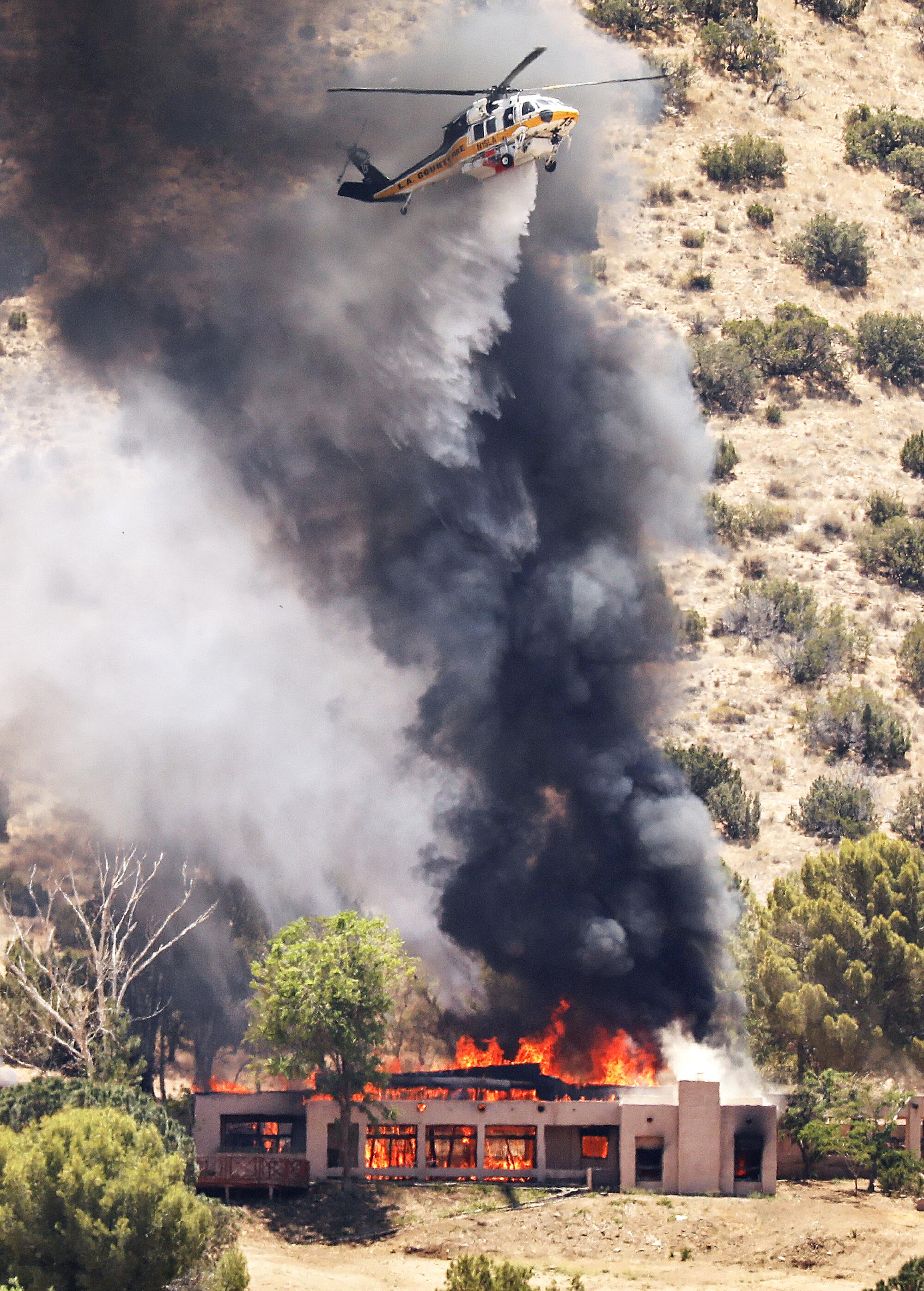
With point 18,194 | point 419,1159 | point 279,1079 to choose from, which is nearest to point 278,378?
point 18,194

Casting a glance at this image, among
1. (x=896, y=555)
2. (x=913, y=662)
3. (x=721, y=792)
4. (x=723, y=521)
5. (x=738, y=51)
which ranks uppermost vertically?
(x=738, y=51)

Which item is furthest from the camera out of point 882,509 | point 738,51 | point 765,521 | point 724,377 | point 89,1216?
point 738,51

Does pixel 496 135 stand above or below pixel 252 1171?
above

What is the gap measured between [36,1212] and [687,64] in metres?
112

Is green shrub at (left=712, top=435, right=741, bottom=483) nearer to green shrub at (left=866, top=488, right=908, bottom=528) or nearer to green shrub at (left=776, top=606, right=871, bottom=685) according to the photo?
green shrub at (left=866, top=488, right=908, bottom=528)

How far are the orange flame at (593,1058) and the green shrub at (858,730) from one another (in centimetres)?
3090

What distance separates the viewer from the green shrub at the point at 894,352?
132 metres

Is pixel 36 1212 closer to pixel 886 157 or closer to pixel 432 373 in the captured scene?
pixel 432 373

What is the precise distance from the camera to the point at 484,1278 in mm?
54312

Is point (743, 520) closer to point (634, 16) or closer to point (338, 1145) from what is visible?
point (634, 16)

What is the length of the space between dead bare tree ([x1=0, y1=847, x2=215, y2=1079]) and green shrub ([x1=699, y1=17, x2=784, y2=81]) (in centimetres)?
8188

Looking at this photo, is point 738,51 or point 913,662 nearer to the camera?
point 913,662

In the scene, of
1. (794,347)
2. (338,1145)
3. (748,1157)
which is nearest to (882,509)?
(794,347)

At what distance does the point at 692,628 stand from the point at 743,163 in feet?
143
